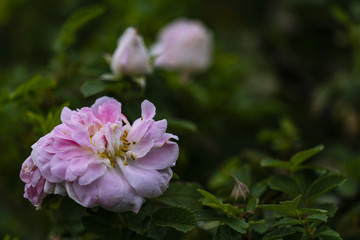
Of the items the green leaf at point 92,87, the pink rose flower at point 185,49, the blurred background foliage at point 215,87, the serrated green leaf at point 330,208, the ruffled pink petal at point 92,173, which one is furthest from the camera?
the pink rose flower at point 185,49

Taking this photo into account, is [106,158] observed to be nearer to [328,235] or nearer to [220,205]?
[220,205]

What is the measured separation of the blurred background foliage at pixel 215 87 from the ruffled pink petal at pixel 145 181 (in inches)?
6.1

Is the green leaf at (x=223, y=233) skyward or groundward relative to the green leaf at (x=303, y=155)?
groundward

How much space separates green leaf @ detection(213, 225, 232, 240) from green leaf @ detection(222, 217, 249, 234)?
0.01 m

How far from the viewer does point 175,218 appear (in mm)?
671

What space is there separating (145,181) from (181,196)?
149mm

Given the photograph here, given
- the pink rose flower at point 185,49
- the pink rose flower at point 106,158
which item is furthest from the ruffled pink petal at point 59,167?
the pink rose flower at point 185,49

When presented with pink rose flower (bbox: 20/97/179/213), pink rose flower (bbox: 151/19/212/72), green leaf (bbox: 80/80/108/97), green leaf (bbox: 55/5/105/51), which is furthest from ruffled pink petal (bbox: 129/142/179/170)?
pink rose flower (bbox: 151/19/212/72)

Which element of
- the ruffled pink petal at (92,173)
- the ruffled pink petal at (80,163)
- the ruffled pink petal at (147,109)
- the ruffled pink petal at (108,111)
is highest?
the ruffled pink petal at (147,109)

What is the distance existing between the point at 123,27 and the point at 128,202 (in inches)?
20.3

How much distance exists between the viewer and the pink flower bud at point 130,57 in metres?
0.86

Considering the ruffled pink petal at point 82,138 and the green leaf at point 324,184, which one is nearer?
the ruffled pink petal at point 82,138

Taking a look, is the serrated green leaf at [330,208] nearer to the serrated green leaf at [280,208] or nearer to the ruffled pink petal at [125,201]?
the serrated green leaf at [280,208]

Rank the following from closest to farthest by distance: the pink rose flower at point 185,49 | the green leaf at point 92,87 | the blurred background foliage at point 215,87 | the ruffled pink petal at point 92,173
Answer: the ruffled pink petal at point 92,173 < the green leaf at point 92,87 < the blurred background foliage at point 215,87 < the pink rose flower at point 185,49
